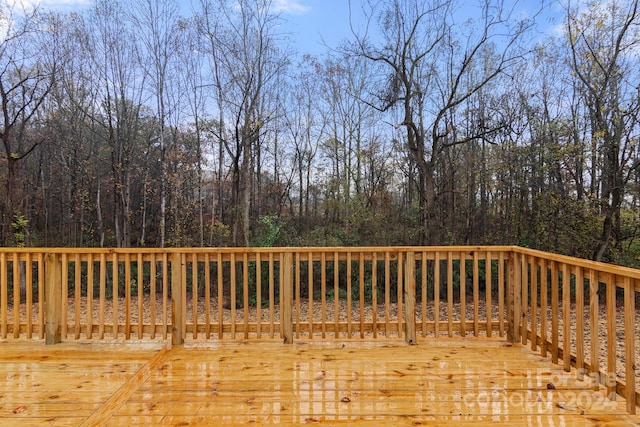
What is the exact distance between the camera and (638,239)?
695 cm

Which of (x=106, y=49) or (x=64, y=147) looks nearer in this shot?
(x=106, y=49)

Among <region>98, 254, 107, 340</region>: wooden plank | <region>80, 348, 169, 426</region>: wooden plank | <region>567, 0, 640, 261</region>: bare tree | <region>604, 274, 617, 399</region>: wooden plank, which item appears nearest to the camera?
<region>80, 348, 169, 426</region>: wooden plank

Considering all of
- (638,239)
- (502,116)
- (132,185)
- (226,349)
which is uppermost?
(502,116)

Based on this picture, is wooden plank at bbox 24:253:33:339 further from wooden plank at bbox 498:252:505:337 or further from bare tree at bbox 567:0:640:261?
bare tree at bbox 567:0:640:261

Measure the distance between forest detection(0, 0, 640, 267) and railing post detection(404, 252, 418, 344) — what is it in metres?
4.74

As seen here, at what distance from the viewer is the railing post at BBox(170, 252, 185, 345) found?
3.01m

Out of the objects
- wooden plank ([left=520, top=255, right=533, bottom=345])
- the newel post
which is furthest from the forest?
the newel post

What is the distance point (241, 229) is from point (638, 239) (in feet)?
28.0

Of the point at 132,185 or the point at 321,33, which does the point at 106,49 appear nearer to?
the point at 132,185

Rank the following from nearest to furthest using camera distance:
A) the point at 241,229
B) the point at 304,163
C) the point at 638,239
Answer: the point at 638,239 < the point at 241,229 < the point at 304,163

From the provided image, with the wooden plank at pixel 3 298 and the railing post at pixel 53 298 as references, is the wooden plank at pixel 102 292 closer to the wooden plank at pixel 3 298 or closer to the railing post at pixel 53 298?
the railing post at pixel 53 298

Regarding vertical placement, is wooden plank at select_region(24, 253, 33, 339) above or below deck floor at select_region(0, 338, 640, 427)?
above

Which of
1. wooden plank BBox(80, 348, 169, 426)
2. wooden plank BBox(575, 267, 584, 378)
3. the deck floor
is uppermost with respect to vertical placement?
wooden plank BBox(575, 267, 584, 378)

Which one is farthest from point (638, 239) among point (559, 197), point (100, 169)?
point (100, 169)
